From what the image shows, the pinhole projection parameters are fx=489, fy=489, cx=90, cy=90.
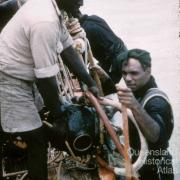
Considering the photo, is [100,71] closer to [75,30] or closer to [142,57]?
[75,30]

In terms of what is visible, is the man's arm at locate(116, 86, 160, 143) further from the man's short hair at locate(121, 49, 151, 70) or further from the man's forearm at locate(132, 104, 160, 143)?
the man's short hair at locate(121, 49, 151, 70)

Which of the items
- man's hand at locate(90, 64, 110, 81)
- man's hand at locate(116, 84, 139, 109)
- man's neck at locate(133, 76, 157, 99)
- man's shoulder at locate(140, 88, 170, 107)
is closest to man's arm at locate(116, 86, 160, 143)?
man's hand at locate(116, 84, 139, 109)

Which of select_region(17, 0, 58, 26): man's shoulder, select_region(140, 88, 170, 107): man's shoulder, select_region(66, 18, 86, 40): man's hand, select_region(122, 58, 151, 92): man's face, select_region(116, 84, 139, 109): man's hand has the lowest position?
select_region(140, 88, 170, 107): man's shoulder

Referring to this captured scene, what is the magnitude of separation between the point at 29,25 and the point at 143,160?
1.19 meters

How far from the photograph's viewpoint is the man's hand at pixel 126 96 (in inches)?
119

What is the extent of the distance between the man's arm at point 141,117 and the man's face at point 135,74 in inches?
18.9

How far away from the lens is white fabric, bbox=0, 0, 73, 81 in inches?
126

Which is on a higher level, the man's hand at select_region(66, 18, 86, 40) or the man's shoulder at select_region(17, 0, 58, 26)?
the man's shoulder at select_region(17, 0, 58, 26)

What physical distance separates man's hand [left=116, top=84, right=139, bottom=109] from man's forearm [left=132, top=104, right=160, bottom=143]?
0.08 meters

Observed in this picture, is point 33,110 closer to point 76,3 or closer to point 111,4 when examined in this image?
point 76,3

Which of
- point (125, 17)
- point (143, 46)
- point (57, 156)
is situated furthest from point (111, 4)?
point (57, 156)

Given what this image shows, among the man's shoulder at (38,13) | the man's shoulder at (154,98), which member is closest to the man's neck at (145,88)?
the man's shoulder at (154,98)

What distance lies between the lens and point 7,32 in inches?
137

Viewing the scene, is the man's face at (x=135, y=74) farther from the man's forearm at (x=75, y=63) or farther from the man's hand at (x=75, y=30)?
the man's hand at (x=75, y=30)
